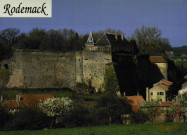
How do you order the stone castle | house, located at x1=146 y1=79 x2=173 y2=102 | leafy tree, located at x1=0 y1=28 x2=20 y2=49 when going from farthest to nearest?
leafy tree, located at x1=0 y1=28 x2=20 y2=49 → house, located at x1=146 y1=79 x2=173 y2=102 → the stone castle

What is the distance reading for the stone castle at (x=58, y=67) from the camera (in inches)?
1608

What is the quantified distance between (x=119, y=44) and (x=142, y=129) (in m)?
21.9

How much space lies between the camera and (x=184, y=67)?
197 ft

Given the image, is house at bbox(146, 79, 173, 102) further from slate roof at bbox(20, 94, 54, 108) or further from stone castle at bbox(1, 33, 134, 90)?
slate roof at bbox(20, 94, 54, 108)

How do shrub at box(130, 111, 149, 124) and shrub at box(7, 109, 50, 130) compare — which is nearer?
shrub at box(7, 109, 50, 130)

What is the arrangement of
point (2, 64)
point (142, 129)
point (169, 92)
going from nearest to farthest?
point (142, 129)
point (2, 64)
point (169, 92)

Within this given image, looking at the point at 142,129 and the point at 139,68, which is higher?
the point at 139,68

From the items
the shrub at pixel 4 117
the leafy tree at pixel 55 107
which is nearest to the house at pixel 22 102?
the leafy tree at pixel 55 107

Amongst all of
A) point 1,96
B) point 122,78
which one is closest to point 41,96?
point 1,96

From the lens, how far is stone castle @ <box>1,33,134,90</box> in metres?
40.8

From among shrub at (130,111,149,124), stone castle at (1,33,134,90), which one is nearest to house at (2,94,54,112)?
stone castle at (1,33,134,90)

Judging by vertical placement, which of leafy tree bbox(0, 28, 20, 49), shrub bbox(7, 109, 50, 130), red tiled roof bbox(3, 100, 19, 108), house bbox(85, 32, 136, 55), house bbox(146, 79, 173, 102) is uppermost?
leafy tree bbox(0, 28, 20, 49)

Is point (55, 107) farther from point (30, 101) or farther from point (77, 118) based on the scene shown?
point (30, 101)

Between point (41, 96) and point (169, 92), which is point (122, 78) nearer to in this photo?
point (169, 92)
